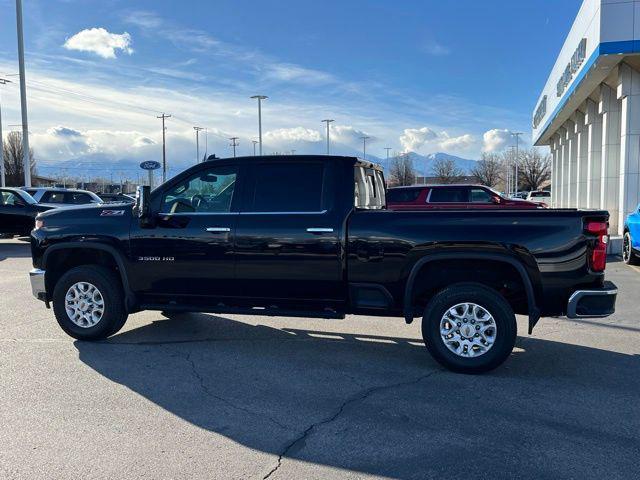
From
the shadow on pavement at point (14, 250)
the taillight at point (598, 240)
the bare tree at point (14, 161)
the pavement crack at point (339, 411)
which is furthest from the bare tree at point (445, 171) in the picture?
the pavement crack at point (339, 411)

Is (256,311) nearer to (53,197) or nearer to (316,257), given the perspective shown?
(316,257)

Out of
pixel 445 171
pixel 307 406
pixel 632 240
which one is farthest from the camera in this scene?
pixel 445 171

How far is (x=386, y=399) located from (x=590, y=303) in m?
2.02

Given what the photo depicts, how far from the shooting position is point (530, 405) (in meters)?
4.65

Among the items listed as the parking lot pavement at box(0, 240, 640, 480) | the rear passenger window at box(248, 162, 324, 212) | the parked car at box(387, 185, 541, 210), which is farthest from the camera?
the parked car at box(387, 185, 541, 210)

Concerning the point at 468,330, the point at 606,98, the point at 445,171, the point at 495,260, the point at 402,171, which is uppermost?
the point at 402,171

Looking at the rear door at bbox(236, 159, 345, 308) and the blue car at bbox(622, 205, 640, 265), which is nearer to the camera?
the rear door at bbox(236, 159, 345, 308)

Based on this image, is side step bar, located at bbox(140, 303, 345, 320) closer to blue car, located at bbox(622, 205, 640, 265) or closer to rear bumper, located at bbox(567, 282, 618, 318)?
rear bumper, located at bbox(567, 282, 618, 318)

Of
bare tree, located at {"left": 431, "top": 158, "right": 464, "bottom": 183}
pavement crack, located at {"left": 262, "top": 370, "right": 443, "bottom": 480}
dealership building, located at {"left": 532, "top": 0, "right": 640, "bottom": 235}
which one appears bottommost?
pavement crack, located at {"left": 262, "top": 370, "right": 443, "bottom": 480}

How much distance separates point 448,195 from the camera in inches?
618

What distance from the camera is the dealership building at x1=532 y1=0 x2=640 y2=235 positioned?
15.3 m

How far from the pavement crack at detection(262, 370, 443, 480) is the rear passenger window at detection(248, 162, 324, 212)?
186cm

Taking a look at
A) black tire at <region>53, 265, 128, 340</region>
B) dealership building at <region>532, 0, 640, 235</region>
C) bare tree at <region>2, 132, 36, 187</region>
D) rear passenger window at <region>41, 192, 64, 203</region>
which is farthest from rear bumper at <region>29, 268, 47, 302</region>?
bare tree at <region>2, 132, 36, 187</region>

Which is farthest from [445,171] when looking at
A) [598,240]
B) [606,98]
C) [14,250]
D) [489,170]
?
[598,240]
